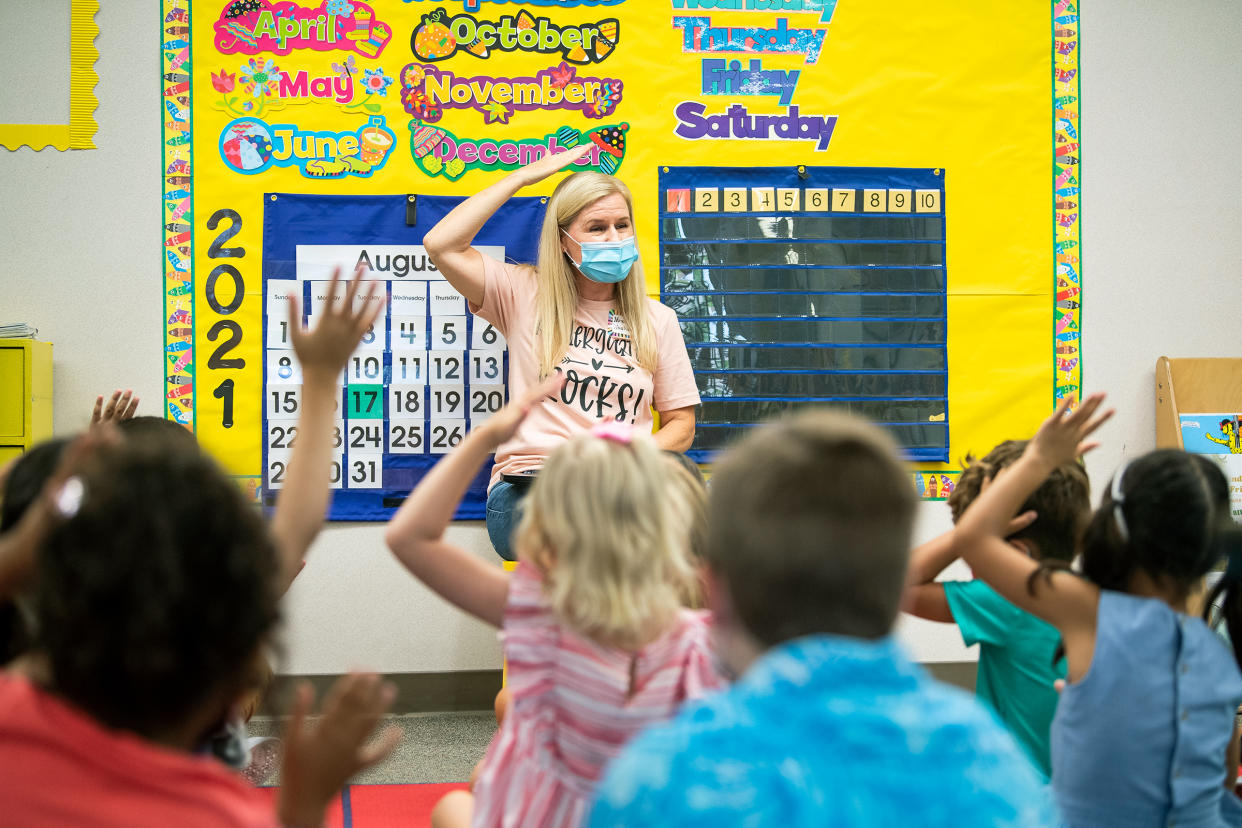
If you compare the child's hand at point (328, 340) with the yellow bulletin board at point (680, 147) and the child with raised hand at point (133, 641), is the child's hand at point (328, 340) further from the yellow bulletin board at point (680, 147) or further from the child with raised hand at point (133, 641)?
the yellow bulletin board at point (680, 147)

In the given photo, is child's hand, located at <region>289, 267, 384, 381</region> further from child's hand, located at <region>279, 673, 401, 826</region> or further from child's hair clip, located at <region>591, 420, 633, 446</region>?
child's hand, located at <region>279, 673, 401, 826</region>

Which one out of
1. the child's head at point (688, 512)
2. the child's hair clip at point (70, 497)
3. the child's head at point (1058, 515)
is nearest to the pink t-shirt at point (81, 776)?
the child's hair clip at point (70, 497)

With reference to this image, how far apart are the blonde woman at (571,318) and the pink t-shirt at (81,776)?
205cm

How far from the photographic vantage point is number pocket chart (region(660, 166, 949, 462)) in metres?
3.35

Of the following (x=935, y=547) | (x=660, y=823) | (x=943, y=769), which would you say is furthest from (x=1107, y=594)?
(x=660, y=823)

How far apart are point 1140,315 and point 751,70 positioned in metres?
1.61

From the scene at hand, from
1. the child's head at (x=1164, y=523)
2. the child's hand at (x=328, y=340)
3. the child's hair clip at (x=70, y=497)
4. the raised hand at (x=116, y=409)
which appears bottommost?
the child's head at (x=1164, y=523)

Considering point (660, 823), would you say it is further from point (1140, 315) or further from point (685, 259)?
point (1140, 315)

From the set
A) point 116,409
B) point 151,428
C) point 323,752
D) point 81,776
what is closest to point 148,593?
point 81,776

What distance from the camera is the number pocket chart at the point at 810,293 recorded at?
3.35 metres

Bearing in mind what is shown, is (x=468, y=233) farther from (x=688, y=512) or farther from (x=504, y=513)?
(x=688, y=512)

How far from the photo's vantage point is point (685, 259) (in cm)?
335

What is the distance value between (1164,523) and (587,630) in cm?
93

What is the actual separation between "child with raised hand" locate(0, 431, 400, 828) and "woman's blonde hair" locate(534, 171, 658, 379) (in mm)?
2082
